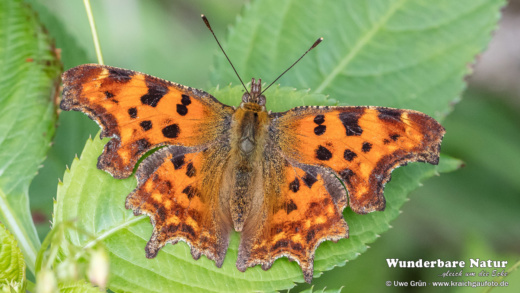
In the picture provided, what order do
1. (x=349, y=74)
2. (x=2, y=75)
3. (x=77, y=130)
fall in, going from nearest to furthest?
(x=2, y=75) → (x=349, y=74) → (x=77, y=130)

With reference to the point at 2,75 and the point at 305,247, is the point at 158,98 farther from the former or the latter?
the point at 305,247

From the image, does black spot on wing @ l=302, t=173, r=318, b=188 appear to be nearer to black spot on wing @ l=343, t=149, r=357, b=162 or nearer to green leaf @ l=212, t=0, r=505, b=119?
black spot on wing @ l=343, t=149, r=357, b=162

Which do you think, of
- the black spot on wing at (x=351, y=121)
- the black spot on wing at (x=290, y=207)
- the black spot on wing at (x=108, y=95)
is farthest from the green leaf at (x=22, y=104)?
the black spot on wing at (x=351, y=121)

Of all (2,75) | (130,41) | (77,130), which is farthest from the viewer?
(130,41)

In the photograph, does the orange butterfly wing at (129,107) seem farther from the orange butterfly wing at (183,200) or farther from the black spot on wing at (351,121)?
the black spot on wing at (351,121)

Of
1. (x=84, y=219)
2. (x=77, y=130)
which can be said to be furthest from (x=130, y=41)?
(x=84, y=219)

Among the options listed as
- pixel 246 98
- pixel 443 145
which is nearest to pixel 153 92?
pixel 246 98

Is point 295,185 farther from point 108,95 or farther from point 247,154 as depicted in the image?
point 108,95

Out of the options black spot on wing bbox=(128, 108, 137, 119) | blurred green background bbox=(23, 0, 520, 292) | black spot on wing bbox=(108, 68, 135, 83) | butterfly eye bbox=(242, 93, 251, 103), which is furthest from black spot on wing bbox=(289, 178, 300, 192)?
black spot on wing bbox=(108, 68, 135, 83)
